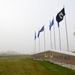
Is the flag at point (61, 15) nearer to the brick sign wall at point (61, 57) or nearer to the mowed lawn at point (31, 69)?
the brick sign wall at point (61, 57)

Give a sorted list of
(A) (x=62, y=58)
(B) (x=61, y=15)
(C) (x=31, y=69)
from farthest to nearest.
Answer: (B) (x=61, y=15), (A) (x=62, y=58), (C) (x=31, y=69)

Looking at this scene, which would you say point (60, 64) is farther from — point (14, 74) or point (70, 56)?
point (14, 74)

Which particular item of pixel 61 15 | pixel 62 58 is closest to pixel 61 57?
pixel 62 58

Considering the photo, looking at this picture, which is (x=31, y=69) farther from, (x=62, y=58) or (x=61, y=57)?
(x=61, y=57)

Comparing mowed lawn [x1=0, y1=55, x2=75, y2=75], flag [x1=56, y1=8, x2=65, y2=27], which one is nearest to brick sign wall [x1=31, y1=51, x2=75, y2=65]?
mowed lawn [x1=0, y1=55, x2=75, y2=75]

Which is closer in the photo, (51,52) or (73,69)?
(73,69)

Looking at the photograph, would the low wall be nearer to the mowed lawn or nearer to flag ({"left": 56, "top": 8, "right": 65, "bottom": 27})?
the mowed lawn

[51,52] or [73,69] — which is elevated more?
[51,52]

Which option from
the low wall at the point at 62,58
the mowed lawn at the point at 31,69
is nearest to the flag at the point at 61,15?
the low wall at the point at 62,58

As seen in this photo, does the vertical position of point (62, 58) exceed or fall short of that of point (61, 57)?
it falls short

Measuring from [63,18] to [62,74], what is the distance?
47.8 ft

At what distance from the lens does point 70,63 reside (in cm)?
2123

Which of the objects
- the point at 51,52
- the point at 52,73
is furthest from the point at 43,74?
the point at 51,52

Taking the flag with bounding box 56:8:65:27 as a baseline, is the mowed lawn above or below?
below
